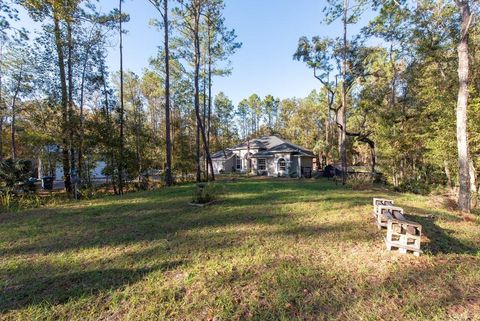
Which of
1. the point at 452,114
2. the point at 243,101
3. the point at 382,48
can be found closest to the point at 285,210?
the point at 452,114

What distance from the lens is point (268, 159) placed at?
2381 cm

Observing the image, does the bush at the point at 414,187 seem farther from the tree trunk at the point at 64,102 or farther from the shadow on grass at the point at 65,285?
the tree trunk at the point at 64,102

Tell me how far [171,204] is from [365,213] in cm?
592

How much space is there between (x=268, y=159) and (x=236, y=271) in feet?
69.0

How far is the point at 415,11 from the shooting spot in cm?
1126

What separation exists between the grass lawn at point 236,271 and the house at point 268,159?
16663 millimetres

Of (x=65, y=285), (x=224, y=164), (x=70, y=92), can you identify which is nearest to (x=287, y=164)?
(x=224, y=164)

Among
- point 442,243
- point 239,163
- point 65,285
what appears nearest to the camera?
point 65,285

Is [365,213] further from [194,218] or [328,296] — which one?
[194,218]

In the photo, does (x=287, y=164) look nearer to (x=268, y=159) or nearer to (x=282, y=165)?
(x=282, y=165)

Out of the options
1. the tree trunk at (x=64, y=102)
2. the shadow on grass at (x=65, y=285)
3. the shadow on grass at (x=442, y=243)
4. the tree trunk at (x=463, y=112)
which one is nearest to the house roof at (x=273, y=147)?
the tree trunk at (x=463, y=112)

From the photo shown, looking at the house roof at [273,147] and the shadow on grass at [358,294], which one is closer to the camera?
the shadow on grass at [358,294]

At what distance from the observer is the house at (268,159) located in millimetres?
22234

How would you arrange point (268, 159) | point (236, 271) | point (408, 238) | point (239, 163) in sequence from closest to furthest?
point (236, 271) → point (408, 238) → point (268, 159) → point (239, 163)
